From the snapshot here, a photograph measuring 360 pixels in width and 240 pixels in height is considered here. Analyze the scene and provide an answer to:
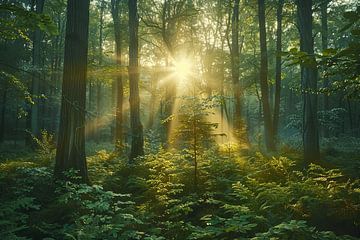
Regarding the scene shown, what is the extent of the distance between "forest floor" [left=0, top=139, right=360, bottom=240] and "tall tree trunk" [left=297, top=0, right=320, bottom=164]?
2.61 feet

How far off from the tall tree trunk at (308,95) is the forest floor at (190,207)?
796mm

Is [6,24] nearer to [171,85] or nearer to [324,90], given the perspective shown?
[324,90]

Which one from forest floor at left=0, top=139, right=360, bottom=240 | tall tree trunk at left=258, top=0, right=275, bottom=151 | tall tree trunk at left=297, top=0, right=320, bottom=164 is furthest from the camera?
tall tree trunk at left=258, top=0, right=275, bottom=151

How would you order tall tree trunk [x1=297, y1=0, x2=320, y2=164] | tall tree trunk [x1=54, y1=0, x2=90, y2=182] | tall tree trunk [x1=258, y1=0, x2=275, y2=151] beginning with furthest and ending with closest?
1. tall tree trunk [x1=258, y1=0, x2=275, y2=151]
2. tall tree trunk [x1=297, y1=0, x2=320, y2=164]
3. tall tree trunk [x1=54, y1=0, x2=90, y2=182]

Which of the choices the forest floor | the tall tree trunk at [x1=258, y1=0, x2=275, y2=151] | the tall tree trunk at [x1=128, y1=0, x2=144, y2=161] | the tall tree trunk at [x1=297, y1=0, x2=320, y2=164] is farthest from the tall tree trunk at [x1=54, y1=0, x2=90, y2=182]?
the tall tree trunk at [x1=258, y1=0, x2=275, y2=151]

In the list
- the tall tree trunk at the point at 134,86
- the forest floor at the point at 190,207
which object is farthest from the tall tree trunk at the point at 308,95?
the tall tree trunk at the point at 134,86

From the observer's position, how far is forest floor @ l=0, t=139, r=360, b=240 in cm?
514

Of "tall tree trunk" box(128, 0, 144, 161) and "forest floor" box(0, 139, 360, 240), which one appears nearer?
"forest floor" box(0, 139, 360, 240)

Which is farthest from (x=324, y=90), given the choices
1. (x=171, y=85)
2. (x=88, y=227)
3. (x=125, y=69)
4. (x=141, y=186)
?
(x=171, y=85)

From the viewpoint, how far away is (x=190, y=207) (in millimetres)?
7789

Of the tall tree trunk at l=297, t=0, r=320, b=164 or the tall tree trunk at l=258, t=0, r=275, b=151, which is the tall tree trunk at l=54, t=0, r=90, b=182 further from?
the tall tree trunk at l=258, t=0, r=275, b=151

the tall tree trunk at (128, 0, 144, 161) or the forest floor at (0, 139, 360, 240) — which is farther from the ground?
the tall tree trunk at (128, 0, 144, 161)

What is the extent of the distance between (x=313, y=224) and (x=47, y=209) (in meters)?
5.55

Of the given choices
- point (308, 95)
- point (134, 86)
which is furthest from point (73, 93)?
point (308, 95)
